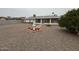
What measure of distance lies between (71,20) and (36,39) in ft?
3.08

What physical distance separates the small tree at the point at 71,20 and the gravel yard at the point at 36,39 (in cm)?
15

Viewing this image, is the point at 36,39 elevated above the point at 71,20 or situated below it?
below

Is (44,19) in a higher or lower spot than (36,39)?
higher

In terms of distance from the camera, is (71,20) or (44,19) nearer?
(44,19)

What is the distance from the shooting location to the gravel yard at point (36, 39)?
352cm

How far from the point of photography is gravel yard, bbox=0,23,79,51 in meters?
3.52

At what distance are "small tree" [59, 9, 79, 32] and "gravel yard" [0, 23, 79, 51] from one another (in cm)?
15

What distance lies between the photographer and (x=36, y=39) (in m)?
3.57

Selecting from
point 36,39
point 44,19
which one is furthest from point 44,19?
point 36,39

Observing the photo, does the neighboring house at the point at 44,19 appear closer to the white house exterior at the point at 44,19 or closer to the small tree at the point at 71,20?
the white house exterior at the point at 44,19

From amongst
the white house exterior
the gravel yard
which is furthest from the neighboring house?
the gravel yard

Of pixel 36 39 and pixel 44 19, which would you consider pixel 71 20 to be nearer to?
pixel 44 19

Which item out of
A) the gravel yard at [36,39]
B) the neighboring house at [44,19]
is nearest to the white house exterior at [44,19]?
the neighboring house at [44,19]

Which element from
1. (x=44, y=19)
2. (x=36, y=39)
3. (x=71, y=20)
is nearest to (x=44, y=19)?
(x=44, y=19)
